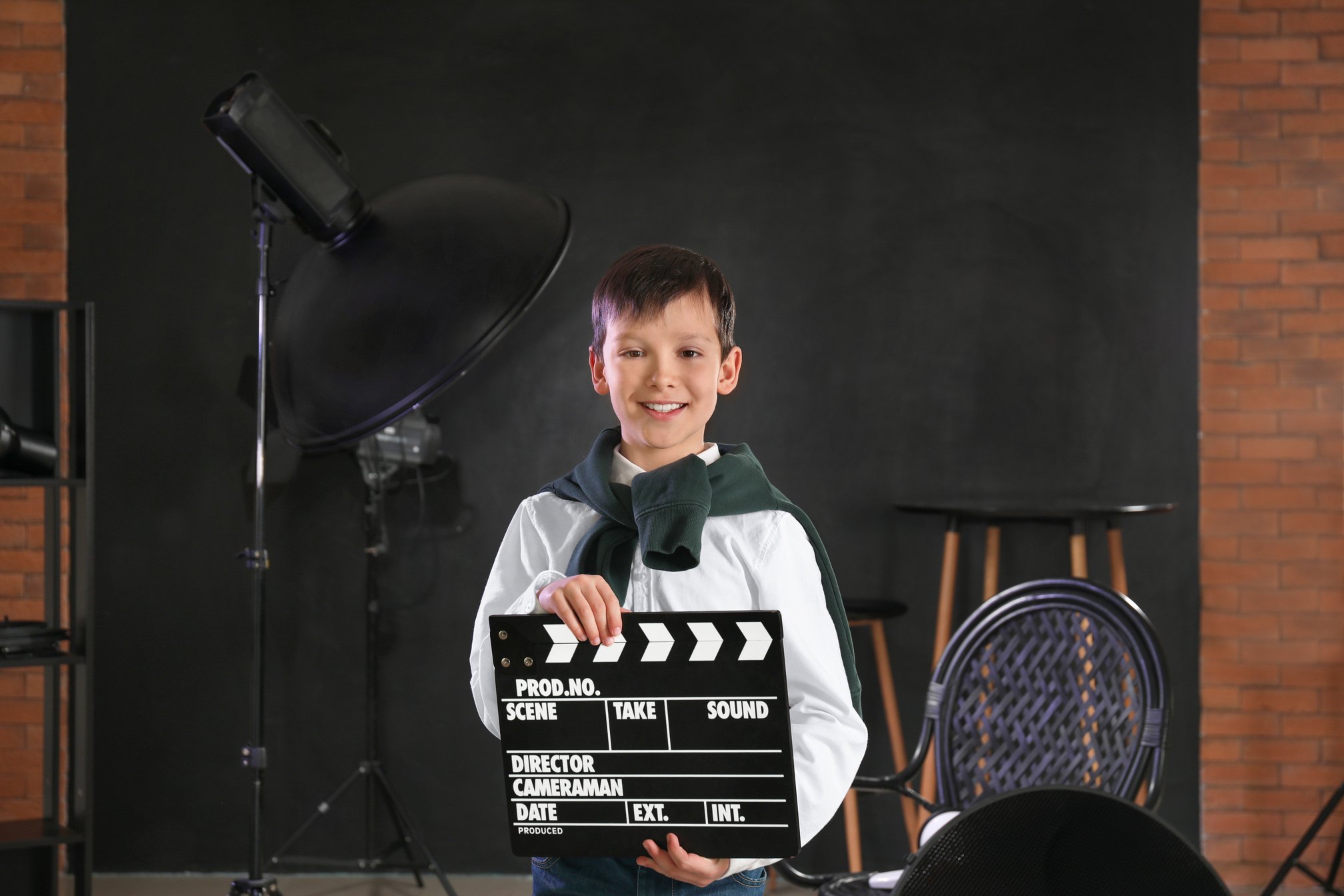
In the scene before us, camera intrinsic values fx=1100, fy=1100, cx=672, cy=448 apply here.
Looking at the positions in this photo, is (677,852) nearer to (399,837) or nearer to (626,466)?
(626,466)

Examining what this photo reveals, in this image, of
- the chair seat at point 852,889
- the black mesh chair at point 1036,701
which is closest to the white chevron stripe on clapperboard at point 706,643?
the chair seat at point 852,889

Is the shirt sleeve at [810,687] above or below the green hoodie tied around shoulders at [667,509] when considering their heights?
below

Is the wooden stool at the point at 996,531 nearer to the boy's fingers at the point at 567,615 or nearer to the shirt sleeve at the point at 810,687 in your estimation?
the shirt sleeve at the point at 810,687

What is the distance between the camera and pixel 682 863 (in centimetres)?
106

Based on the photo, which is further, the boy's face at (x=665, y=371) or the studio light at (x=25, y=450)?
the studio light at (x=25, y=450)

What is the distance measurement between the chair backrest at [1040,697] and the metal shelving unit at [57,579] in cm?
202

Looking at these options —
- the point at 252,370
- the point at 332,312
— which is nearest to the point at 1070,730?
the point at 332,312

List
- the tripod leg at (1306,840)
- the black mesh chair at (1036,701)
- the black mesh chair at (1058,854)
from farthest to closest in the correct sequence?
the tripod leg at (1306,840)
the black mesh chair at (1036,701)
the black mesh chair at (1058,854)

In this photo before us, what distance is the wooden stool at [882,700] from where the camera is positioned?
3.00 meters

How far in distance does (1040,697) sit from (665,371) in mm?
1438

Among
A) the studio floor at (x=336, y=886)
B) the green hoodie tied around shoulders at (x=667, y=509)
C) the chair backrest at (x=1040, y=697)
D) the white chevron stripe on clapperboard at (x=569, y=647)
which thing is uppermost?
the green hoodie tied around shoulders at (x=667, y=509)

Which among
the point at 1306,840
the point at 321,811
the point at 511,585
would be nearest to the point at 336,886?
the point at 321,811

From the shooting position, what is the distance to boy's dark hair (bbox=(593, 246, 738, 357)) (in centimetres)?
118

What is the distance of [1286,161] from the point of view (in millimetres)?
3367
